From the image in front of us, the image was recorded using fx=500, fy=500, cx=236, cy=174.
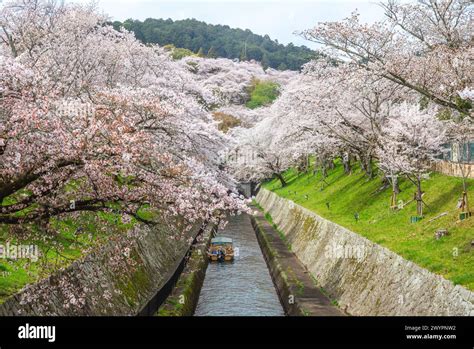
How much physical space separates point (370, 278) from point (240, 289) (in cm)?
1097

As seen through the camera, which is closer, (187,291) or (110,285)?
(110,285)

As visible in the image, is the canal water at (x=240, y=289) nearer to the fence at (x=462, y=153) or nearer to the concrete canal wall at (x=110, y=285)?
the concrete canal wall at (x=110, y=285)

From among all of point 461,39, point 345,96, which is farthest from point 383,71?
point 345,96

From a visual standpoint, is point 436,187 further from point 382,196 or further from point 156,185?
point 156,185

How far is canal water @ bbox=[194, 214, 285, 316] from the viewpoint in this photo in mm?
24312

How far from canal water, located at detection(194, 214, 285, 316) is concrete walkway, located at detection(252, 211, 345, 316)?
1.90 ft

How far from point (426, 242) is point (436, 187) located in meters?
8.05

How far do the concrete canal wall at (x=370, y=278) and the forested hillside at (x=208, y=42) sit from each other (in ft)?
386

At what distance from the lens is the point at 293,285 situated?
2406 centimetres

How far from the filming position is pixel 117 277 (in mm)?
17641

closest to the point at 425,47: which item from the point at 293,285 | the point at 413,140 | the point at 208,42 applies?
the point at 413,140

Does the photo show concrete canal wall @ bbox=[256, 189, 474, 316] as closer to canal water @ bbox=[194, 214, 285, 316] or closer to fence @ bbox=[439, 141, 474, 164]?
canal water @ bbox=[194, 214, 285, 316]
